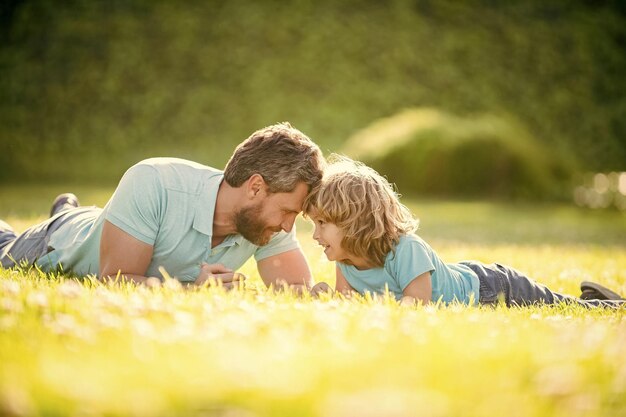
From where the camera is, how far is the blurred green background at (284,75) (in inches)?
830

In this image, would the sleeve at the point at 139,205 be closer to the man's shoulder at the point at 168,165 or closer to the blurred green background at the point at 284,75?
the man's shoulder at the point at 168,165

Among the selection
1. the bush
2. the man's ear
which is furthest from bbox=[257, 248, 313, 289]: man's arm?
the bush

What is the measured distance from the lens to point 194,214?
4336 millimetres

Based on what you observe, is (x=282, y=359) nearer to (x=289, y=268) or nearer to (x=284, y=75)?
(x=289, y=268)

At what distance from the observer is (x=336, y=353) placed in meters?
2.04

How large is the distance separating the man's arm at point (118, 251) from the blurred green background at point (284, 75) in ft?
47.6

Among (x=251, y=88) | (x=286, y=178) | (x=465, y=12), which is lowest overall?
(x=286, y=178)

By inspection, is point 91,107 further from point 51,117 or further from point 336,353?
point 336,353

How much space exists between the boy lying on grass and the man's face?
0.28ft

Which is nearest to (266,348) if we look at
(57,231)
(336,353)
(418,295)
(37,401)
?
(336,353)

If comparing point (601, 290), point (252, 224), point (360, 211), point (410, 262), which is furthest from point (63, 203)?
point (601, 290)

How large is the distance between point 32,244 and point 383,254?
8.26 feet

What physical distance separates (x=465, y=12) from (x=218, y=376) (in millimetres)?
25597

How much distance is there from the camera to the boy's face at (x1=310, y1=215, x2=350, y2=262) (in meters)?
4.35
